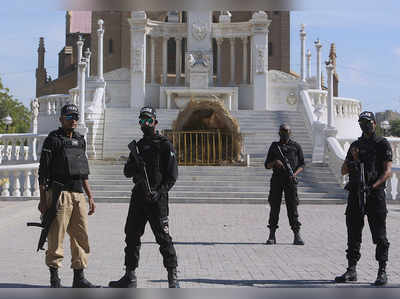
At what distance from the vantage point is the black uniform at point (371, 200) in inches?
236

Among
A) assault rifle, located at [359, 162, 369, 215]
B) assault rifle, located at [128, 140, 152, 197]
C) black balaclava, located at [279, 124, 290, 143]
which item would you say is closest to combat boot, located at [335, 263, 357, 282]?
assault rifle, located at [359, 162, 369, 215]

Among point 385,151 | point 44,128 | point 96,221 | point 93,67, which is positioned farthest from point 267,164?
point 93,67

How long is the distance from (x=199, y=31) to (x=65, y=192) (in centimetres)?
3230

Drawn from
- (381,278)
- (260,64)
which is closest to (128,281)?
(381,278)

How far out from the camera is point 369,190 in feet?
19.7

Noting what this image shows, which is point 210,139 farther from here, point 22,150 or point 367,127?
point 367,127

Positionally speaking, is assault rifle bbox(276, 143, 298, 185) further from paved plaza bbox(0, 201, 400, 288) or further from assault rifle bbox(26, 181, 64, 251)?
assault rifle bbox(26, 181, 64, 251)

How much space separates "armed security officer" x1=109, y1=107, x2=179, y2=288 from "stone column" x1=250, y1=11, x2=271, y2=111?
102 ft

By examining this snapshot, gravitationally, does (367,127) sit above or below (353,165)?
above

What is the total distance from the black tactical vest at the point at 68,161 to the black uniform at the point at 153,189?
445mm

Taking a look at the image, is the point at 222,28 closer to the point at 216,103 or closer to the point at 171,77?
the point at 171,77

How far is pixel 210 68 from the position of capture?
36.4 meters

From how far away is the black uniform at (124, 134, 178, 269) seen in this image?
552cm

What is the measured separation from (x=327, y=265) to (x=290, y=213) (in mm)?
2240
